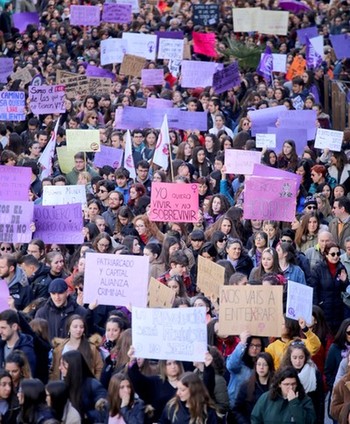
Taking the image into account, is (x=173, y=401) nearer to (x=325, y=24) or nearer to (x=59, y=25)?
(x=59, y=25)

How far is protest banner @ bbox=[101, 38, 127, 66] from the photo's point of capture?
2621 centimetres

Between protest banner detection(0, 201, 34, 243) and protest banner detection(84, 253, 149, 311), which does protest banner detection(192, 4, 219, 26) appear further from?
protest banner detection(84, 253, 149, 311)

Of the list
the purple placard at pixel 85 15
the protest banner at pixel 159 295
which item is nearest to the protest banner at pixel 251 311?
the protest banner at pixel 159 295

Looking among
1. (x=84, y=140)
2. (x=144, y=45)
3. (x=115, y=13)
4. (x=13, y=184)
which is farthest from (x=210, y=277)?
(x=115, y=13)

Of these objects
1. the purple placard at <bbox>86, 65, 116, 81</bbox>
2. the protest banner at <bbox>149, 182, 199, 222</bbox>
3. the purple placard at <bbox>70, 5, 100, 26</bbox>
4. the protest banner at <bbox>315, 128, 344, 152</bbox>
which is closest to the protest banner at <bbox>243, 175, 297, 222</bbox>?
the protest banner at <bbox>149, 182, 199, 222</bbox>

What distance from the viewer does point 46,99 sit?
21.6 m

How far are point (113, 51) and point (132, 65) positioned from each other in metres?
0.93

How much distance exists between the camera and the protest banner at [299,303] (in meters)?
12.3

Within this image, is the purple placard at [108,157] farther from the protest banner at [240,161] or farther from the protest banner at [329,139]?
the protest banner at [329,139]

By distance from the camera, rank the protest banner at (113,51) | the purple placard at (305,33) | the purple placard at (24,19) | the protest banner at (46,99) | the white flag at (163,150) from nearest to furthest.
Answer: the white flag at (163,150), the protest banner at (46,99), the protest banner at (113,51), the purple placard at (305,33), the purple placard at (24,19)

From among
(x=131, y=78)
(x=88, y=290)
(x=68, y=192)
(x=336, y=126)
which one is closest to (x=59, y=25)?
(x=131, y=78)

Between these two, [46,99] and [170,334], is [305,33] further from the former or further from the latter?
[170,334]

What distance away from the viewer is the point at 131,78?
2575 centimetres

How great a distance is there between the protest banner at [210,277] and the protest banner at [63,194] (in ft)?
10.2
